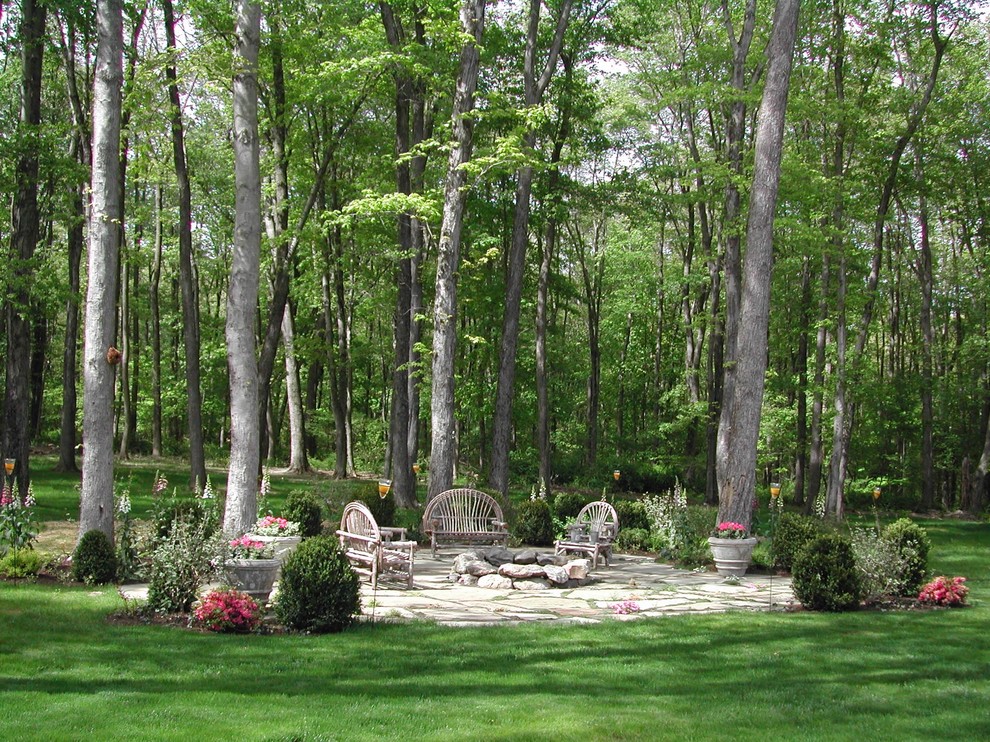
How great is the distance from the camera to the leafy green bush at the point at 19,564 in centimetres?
877

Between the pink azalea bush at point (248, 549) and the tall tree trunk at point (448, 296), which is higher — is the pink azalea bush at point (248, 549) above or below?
below

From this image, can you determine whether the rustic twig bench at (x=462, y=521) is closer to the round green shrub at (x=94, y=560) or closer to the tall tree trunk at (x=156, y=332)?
the round green shrub at (x=94, y=560)

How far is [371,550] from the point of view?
9.40 meters

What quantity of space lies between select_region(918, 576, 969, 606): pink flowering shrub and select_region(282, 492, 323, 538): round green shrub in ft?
24.1

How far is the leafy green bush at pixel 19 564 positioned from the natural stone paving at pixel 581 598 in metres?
3.21

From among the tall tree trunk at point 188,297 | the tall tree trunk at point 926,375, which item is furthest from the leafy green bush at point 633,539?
the tall tree trunk at point 926,375

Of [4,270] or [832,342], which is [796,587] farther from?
[832,342]

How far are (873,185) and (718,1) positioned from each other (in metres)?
5.99

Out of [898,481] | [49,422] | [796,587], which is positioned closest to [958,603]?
[796,587]

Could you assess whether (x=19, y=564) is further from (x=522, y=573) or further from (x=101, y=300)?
(x=522, y=573)

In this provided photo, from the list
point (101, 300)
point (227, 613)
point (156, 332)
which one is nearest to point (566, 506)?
point (101, 300)

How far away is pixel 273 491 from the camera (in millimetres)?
19172

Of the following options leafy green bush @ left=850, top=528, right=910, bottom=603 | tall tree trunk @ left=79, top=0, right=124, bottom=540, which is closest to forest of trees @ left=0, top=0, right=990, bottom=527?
tall tree trunk @ left=79, top=0, right=124, bottom=540

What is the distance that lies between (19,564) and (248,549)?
2.73m
